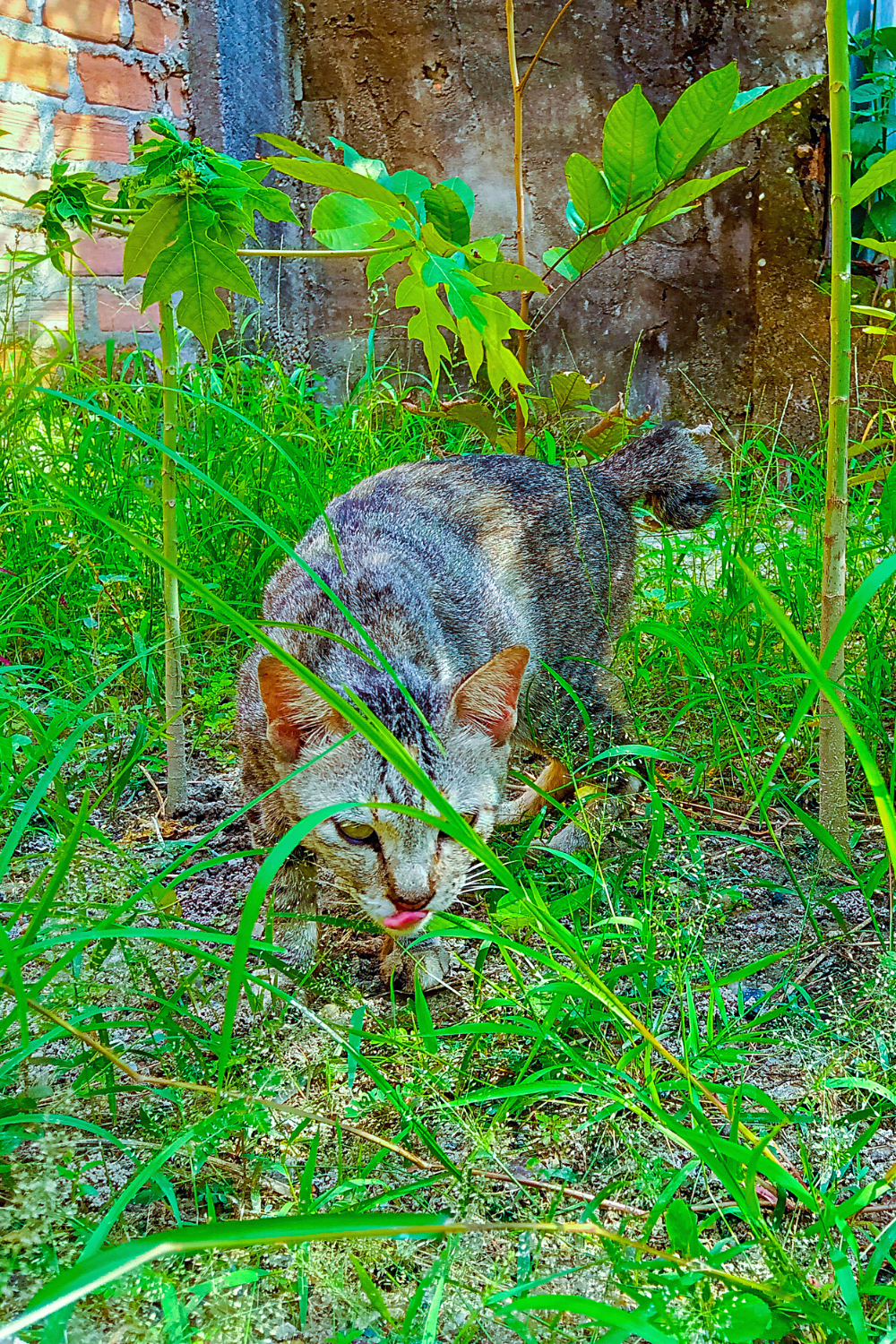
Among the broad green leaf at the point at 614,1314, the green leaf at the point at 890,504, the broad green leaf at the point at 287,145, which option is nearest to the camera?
the broad green leaf at the point at 614,1314

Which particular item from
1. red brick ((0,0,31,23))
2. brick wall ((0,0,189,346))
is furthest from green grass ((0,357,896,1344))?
red brick ((0,0,31,23))

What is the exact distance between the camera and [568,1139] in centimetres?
139

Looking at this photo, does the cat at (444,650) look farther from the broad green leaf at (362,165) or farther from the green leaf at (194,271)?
the broad green leaf at (362,165)

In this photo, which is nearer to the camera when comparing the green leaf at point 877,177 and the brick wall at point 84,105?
the green leaf at point 877,177

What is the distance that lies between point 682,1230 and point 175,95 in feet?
17.8

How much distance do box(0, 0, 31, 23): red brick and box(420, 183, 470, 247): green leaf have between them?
339 cm

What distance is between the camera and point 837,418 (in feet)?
5.69

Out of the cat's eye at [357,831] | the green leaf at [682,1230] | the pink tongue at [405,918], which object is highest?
the cat's eye at [357,831]

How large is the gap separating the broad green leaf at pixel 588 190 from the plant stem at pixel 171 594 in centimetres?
89

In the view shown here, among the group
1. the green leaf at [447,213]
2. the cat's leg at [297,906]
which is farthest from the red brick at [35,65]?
the cat's leg at [297,906]

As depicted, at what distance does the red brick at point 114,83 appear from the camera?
4566 millimetres

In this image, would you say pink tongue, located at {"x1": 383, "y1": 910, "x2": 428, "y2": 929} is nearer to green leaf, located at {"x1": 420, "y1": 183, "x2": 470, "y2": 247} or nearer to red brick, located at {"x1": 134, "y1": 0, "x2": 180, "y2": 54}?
green leaf, located at {"x1": 420, "y1": 183, "x2": 470, "y2": 247}

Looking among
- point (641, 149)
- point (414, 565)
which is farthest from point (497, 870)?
point (641, 149)

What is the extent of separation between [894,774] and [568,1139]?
844 mm
